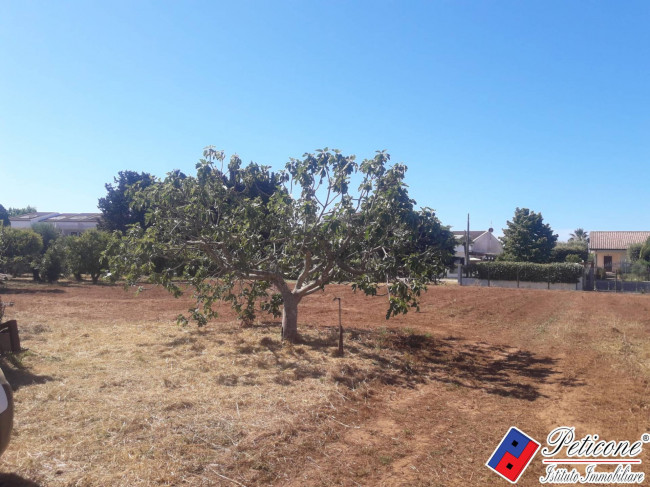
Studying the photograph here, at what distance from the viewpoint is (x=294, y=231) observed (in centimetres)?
934

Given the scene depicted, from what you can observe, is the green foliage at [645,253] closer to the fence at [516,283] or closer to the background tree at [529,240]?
the background tree at [529,240]

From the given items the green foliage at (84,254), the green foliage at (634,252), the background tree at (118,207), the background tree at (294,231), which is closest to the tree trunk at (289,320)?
the background tree at (294,231)

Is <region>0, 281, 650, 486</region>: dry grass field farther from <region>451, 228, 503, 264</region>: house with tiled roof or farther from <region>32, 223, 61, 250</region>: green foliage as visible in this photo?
<region>451, 228, 503, 264</region>: house with tiled roof

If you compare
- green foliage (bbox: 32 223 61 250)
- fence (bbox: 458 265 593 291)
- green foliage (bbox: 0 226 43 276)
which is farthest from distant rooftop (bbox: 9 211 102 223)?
fence (bbox: 458 265 593 291)

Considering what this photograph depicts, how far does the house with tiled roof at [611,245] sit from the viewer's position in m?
49.7

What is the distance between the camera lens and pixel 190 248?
11.1m

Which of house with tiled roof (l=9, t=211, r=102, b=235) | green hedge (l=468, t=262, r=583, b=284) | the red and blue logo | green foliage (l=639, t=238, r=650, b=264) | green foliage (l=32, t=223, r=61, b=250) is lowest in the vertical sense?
the red and blue logo

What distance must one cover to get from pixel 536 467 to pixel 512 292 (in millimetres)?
22647

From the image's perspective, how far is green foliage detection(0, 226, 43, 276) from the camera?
91.1 feet

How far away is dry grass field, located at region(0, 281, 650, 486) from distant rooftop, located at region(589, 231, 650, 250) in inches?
1725

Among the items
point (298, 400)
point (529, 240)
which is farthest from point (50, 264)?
point (529, 240)

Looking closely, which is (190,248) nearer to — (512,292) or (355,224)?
(355,224)

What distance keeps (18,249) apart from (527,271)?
107 feet

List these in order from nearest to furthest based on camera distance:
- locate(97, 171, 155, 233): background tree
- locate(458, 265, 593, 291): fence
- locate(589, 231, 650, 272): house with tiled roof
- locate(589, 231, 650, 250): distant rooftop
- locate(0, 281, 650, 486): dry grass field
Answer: locate(0, 281, 650, 486): dry grass field, locate(458, 265, 593, 291): fence, locate(97, 171, 155, 233): background tree, locate(589, 231, 650, 272): house with tiled roof, locate(589, 231, 650, 250): distant rooftop
